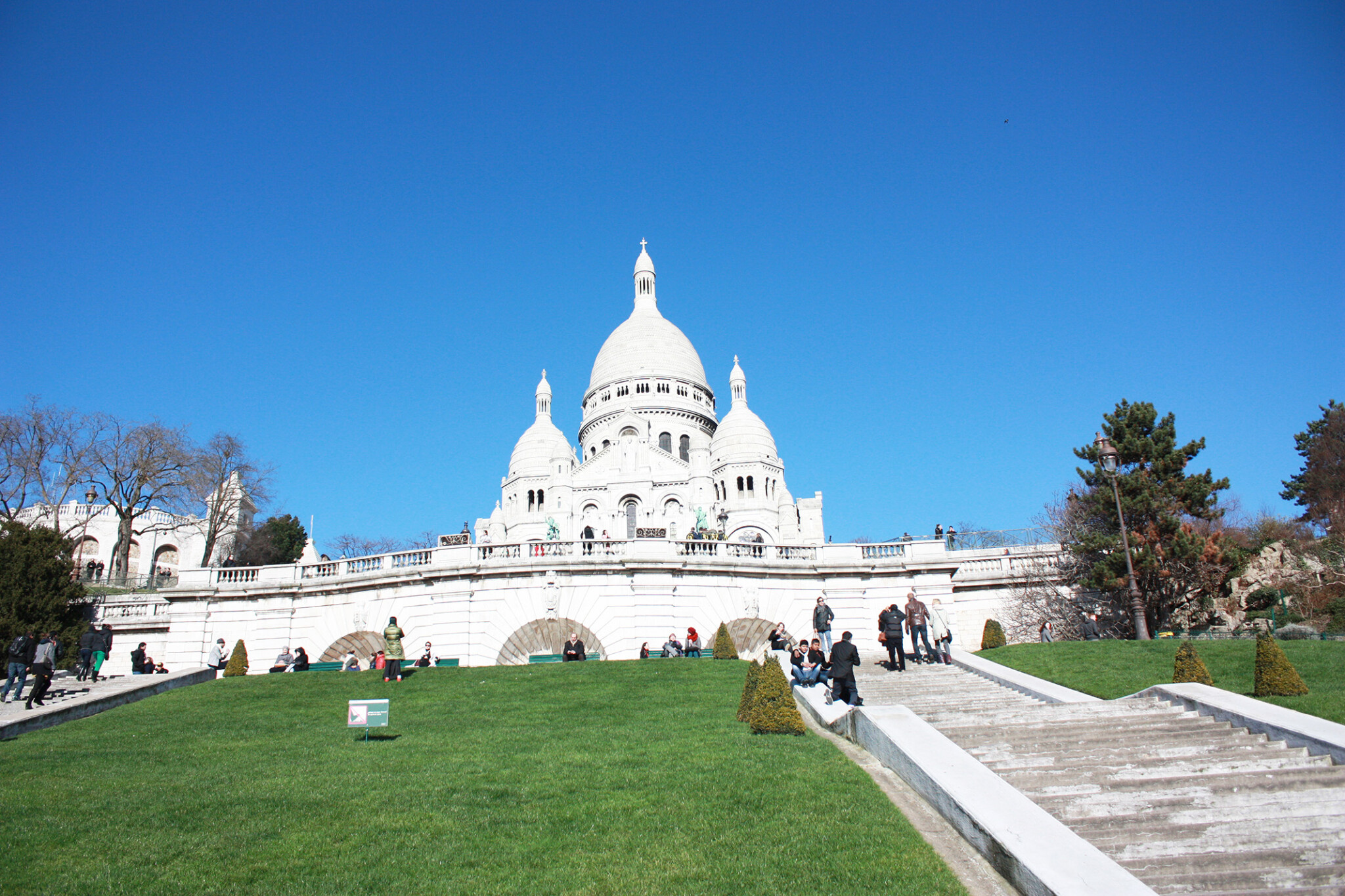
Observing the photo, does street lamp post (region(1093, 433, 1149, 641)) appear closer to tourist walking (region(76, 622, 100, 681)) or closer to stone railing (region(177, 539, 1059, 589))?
stone railing (region(177, 539, 1059, 589))

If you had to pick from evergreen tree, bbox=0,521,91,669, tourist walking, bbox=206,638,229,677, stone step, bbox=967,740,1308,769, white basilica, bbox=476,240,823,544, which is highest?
white basilica, bbox=476,240,823,544

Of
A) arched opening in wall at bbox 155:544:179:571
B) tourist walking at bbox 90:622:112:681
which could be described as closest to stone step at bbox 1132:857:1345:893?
tourist walking at bbox 90:622:112:681

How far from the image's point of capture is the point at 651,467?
71.6 metres

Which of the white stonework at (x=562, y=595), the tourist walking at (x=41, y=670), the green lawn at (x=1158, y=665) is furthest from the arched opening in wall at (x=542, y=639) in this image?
the tourist walking at (x=41, y=670)

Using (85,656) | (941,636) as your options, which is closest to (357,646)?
(85,656)

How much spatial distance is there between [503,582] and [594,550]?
284 centimetres

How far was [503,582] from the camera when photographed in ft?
87.4

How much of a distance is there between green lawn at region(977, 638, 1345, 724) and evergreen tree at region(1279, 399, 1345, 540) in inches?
1048

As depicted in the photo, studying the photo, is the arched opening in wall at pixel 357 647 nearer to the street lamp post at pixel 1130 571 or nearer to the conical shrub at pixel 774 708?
the conical shrub at pixel 774 708

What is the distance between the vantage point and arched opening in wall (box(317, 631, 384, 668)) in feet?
92.2

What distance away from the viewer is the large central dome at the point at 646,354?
279 ft

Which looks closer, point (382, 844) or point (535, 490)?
point (382, 844)

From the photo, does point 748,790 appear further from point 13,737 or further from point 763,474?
point 763,474

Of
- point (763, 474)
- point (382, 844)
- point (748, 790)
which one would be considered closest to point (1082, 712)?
point (748, 790)
